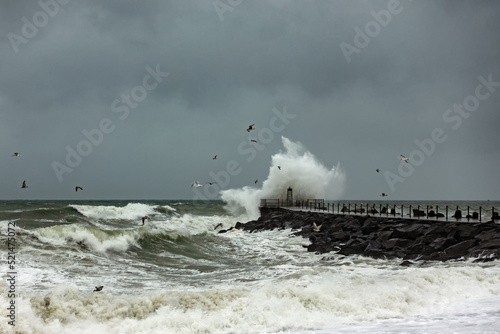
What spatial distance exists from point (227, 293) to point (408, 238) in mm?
13004

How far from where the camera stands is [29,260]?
532 inches

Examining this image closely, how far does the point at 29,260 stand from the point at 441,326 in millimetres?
11179

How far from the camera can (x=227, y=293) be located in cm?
985

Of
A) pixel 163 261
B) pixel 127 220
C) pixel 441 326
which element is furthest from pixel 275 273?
pixel 127 220

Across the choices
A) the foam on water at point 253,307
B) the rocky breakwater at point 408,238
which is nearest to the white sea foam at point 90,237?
the rocky breakwater at point 408,238

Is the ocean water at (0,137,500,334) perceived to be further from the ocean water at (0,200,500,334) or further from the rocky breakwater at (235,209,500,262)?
the rocky breakwater at (235,209,500,262)

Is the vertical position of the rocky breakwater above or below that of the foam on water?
above

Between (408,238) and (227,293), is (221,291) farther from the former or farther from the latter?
(408,238)

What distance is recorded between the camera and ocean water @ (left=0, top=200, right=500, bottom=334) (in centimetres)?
818

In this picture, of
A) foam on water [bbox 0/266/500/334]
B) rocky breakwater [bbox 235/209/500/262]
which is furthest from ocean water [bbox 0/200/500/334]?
rocky breakwater [bbox 235/209/500/262]

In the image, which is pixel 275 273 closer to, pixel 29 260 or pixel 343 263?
pixel 343 263

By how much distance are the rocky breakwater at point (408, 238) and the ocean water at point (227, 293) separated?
106 centimetres

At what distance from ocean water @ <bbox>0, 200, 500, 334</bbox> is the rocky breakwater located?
1060mm

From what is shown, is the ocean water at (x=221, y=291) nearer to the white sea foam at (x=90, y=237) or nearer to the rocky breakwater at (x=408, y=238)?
the white sea foam at (x=90, y=237)
